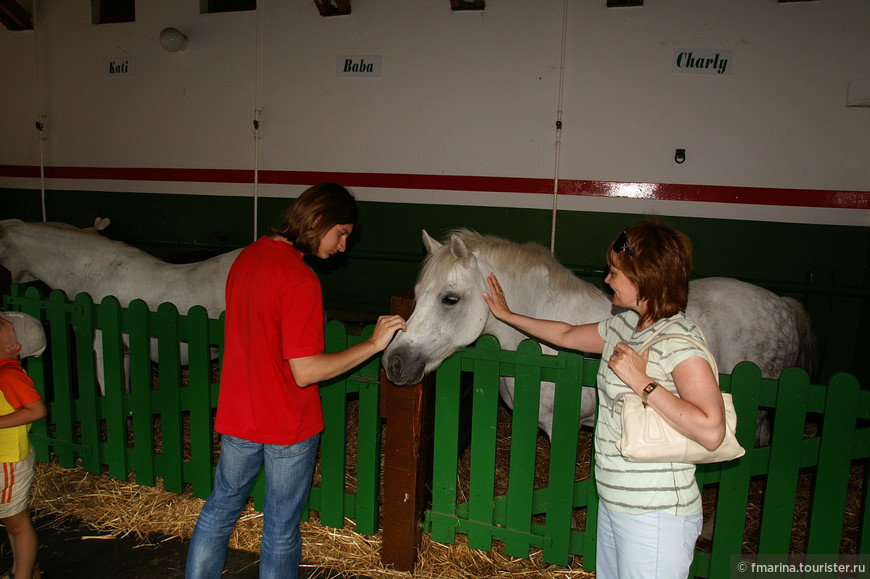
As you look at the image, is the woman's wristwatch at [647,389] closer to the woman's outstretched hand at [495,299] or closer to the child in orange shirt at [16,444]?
the woman's outstretched hand at [495,299]

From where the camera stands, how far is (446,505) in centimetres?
287

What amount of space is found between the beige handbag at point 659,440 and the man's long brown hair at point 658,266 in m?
0.13

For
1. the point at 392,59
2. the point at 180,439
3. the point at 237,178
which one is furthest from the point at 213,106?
the point at 180,439

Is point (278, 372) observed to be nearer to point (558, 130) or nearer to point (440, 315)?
point (440, 315)

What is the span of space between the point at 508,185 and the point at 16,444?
4.49m

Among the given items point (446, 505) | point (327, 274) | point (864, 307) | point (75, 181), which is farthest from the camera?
point (75, 181)

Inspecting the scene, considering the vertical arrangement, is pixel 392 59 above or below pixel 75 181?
above

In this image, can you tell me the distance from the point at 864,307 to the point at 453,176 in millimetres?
3849

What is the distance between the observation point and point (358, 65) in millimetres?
6023

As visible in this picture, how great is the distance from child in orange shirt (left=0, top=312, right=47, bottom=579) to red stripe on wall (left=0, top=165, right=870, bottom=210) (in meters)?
4.02

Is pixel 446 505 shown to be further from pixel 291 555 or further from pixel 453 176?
pixel 453 176

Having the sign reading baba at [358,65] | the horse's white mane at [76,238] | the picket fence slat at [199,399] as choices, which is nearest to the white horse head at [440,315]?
the picket fence slat at [199,399]

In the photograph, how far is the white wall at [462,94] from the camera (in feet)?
16.5

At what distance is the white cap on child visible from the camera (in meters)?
2.61
